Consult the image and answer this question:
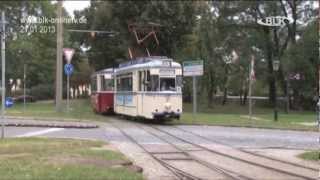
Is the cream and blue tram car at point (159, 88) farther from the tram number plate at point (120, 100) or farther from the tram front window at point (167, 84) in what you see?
the tram number plate at point (120, 100)

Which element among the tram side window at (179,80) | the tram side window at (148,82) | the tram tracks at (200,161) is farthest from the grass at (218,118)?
the tram tracks at (200,161)

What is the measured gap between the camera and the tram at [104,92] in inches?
1590

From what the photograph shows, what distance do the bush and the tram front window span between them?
6165cm

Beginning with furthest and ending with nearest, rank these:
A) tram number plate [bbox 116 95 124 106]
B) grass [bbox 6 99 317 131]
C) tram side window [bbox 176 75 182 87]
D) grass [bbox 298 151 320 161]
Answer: tram number plate [bbox 116 95 124 106] < grass [bbox 6 99 317 131] < tram side window [bbox 176 75 182 87] < grass [bbox 298 151 320 161]

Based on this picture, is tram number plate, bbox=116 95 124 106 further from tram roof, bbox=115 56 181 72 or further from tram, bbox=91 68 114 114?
tram roof, bbox=115 56 181 72

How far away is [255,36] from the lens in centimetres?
7250

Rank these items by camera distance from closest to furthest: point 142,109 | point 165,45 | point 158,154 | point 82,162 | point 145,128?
point 82,162, point 158,154, point 145,128, point 142,109, point 165,45

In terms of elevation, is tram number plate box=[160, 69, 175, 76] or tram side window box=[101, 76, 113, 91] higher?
tram number plate box=[160, 69, 175, 76]

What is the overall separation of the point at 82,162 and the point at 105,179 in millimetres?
2734

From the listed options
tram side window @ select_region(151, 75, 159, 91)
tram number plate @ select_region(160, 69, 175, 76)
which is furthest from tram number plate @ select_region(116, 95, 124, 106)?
tram number plate @ select_region(160, 69, 175, 76)

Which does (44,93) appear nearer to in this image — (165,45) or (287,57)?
(287,57)

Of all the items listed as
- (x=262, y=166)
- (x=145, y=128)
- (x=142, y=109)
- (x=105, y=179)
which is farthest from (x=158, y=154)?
(x=142, y=109)

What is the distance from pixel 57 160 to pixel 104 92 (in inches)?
1021

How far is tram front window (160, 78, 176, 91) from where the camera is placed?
3120cm
